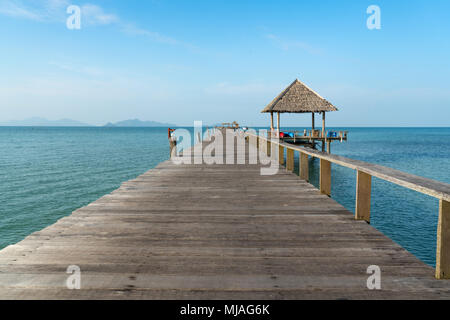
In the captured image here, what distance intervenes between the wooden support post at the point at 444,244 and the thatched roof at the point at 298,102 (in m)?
23.4

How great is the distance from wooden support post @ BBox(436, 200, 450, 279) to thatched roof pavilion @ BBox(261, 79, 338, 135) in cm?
2339

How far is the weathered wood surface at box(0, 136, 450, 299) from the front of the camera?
2336 millimetres

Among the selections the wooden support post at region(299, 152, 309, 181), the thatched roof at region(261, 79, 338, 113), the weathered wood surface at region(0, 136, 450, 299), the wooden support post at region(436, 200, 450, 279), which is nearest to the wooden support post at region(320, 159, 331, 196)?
the weathered wood surface at region(0, 136, 450, 299)

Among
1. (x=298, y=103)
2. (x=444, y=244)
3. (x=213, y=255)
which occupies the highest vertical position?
(x=298, y=103)

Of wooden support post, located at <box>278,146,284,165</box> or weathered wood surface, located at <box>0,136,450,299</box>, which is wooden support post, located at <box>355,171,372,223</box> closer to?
weathered wood surface, located at <box>0,136,450,299</box>

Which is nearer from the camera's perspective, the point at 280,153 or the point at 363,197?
the point at 363,197

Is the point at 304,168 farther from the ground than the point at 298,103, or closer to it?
closer to it

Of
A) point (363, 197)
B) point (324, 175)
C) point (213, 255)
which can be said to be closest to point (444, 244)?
point (363, 197)

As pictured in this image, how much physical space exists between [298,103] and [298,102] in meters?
0.10

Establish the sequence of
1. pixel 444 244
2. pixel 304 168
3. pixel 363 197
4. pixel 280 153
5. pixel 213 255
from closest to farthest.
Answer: pixel 444 244 < pixel 213 255 < pixel 363 197 < pixel 304 168 < pixel 280 153

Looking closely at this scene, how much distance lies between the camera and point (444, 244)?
8.09 feet

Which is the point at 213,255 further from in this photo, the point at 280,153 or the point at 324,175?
the point at 280,153

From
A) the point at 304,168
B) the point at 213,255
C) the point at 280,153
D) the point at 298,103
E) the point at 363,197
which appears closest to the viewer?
the point at 213,255
